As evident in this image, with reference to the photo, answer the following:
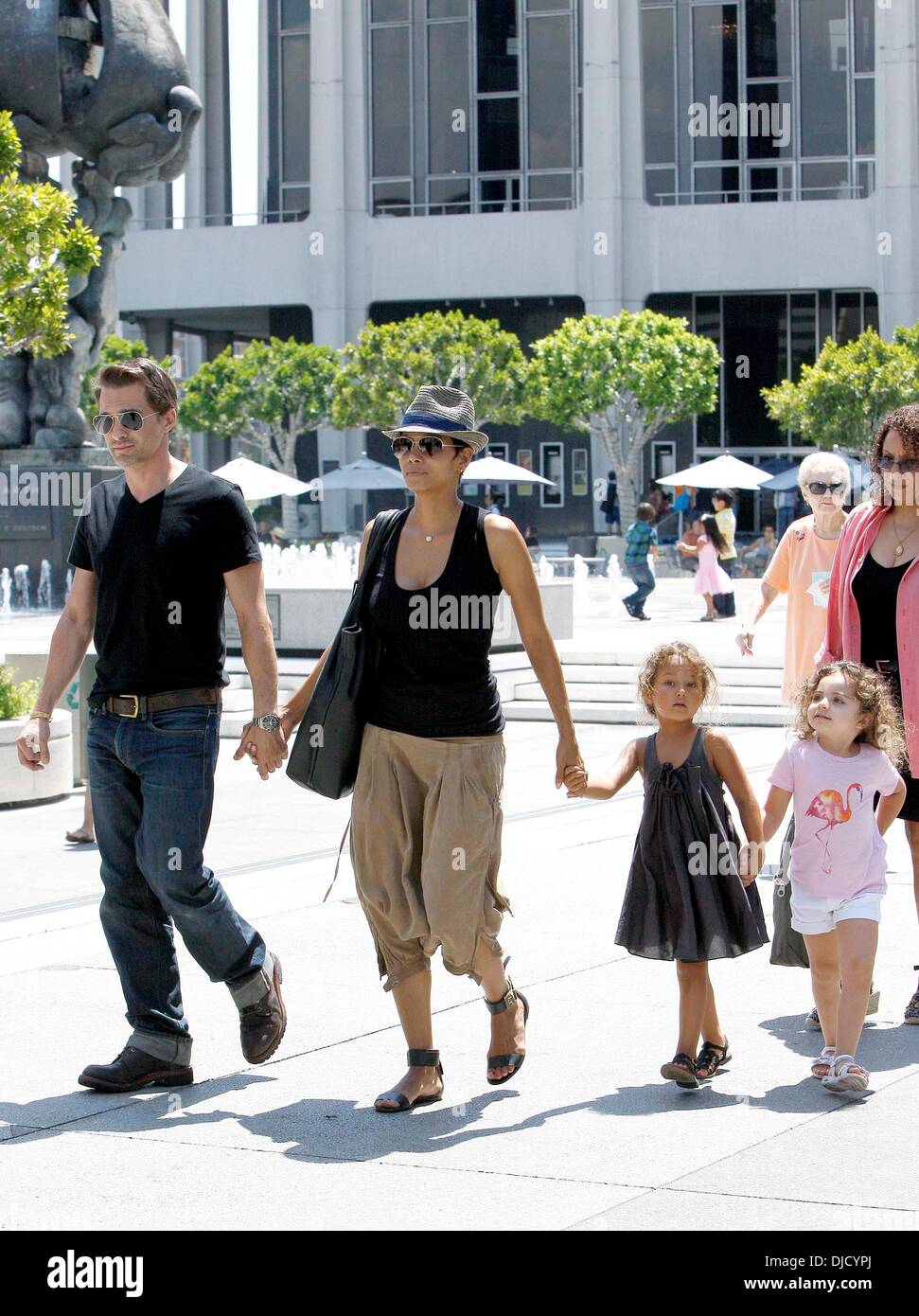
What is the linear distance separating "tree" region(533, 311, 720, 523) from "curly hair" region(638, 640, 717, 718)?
41.9 metres

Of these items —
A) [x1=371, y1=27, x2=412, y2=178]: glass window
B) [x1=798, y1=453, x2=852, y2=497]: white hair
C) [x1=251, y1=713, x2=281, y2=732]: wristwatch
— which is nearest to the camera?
[x1=251, y1=713, x2=281, y2=732]: wristwatch

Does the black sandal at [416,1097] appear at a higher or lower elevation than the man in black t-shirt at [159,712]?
lower

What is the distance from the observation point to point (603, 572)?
42.9 metres

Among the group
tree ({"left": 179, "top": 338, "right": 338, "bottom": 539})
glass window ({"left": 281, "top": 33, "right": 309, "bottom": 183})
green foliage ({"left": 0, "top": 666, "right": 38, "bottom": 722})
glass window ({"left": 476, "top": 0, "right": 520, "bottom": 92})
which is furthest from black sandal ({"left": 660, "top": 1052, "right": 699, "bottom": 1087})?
glass window ({"left": 281, "top": 33, "right": 309, "bottom": 183})

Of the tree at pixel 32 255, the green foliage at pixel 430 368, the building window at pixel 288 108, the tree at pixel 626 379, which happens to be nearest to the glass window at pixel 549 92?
the building window at pixel 288 108

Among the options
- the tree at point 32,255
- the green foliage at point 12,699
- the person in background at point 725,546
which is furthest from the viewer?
the person in background at point 725,546

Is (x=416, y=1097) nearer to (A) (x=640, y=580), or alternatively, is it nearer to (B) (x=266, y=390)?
(A) (x=640, y=580)

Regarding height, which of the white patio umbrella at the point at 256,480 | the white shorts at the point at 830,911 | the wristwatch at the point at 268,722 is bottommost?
the white shorts at the point at 830,911

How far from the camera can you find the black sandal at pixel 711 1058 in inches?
210

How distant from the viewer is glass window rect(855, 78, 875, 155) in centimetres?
5622

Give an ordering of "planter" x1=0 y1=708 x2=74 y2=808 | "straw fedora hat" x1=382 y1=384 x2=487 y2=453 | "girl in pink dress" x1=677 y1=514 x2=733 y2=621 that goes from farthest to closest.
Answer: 1. "girl in pink dress" x1=677 y1=514 x2=733 y2=621
2. "planter" x1=0 y1=708 x2=74 y2=808
3. "straw fedora hat" x1=382 y1=384 x2=487 y2=453

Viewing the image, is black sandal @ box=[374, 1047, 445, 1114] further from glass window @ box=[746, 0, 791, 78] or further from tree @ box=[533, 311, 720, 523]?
glass window @ box=[746, 0, 791, 78]

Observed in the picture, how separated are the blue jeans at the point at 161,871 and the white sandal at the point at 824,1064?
1.57m

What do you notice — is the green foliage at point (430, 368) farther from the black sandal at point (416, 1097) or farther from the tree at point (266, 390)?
the black sandal at point (416, 1097)
